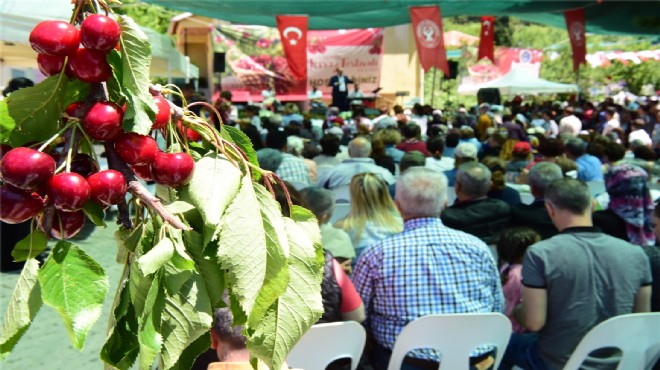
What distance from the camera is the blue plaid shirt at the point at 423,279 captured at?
8.91 feet

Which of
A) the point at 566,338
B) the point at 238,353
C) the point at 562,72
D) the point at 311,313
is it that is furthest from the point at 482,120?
the point at 562,72

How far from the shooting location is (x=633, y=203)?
12.9ft

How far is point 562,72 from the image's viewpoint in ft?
99.5

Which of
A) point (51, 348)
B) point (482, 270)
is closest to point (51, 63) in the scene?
point (482, 270)

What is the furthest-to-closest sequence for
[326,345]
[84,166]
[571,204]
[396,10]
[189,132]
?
[396,10] < [571,204] < [326,345] < [189,132] < [84,166]

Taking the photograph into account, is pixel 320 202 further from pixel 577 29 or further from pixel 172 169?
pixel 577 29

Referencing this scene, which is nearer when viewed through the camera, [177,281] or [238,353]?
[177,281]

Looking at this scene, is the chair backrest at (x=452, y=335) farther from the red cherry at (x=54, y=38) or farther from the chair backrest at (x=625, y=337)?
the red cherry at (x=54, y=38)

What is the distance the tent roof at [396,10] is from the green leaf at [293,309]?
6894mm

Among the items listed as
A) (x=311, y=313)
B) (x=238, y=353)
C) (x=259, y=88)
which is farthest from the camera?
(x=259, y=88)

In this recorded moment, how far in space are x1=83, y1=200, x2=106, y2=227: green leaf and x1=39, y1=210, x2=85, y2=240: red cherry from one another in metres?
0.01

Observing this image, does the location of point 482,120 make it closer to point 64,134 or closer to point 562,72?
point 64,134

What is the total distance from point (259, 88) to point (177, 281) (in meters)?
19.2

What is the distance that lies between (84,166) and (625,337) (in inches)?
99.7
